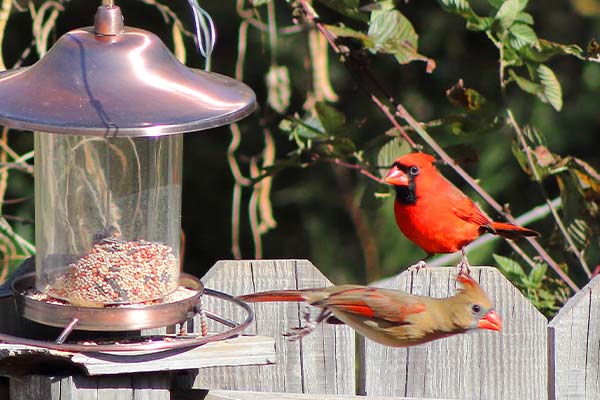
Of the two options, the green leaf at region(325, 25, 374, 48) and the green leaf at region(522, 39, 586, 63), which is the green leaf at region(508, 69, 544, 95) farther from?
the green leaf at region(325, 25, 374, 48)

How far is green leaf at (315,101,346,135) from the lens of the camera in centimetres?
343

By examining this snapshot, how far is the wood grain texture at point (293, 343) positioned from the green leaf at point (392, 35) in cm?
83

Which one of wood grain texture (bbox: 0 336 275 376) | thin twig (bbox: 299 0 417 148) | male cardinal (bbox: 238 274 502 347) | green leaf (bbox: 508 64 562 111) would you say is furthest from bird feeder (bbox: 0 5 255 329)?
green leaf (bbox: 508 64 562 111)

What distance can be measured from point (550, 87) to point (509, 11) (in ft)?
0.79

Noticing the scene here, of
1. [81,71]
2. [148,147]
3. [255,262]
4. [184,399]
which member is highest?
[81,71]

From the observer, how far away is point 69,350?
2.23 metres

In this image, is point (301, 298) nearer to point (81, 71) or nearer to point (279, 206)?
point (81, 71)

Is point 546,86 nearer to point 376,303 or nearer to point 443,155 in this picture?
point 443,155

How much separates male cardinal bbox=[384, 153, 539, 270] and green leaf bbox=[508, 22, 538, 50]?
0.38m

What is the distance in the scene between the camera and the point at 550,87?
10.9 feet

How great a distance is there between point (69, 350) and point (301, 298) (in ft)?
1.48

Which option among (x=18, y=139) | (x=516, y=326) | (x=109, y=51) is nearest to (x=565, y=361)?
(x=516, y=326)

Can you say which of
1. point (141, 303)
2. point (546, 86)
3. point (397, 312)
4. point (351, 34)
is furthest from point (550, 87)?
point (141, 303)

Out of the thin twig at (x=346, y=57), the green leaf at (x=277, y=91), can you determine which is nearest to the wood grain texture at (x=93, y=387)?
the thin twig at (x=346, y=57)
